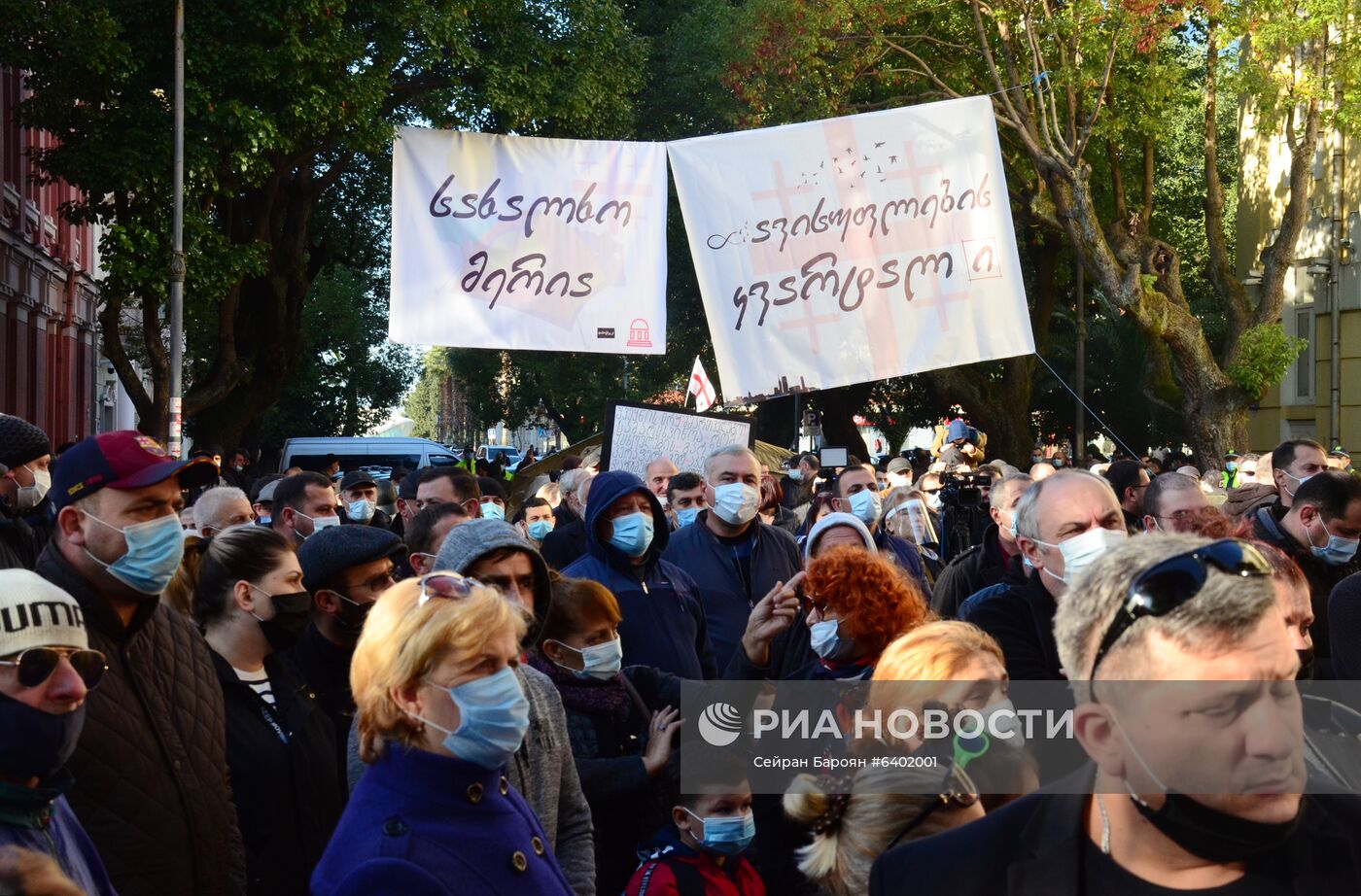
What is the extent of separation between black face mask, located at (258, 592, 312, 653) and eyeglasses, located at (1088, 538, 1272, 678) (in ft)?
9.67

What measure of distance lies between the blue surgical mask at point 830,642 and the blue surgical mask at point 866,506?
14.8 feet

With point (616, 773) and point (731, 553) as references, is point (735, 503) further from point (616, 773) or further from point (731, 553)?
point (616, 773)

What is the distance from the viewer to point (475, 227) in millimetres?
9648

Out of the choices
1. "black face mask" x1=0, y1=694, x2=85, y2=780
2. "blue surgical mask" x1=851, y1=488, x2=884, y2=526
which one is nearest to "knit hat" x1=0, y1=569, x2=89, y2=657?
"black face mask" x1=0, y1=694, x2=85, y2=780

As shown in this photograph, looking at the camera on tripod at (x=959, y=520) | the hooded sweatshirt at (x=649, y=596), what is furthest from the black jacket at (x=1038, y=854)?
the camera on tripod at (x=959, y=520)

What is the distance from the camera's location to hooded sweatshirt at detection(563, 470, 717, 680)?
5438 millimetres

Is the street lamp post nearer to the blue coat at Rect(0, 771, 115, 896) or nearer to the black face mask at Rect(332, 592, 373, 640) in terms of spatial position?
the black face mask at Rect(332, 592, 373, 640)

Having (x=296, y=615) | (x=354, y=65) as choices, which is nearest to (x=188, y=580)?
(x=296, y=615)

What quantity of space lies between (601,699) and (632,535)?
Result: 1.54 meters

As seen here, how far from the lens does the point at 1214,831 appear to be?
73.2 inches

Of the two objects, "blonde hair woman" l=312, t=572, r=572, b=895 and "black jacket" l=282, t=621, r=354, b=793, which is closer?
"blonde hair woman" l=312, t=572, r=572, b=895

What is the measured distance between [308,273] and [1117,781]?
27.6 m

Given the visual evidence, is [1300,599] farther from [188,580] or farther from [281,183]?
[281,183]

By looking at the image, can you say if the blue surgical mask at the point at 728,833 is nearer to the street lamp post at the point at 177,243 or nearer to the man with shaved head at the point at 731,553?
the man with shaved head at the point at 731,553
